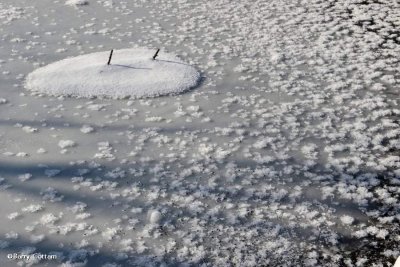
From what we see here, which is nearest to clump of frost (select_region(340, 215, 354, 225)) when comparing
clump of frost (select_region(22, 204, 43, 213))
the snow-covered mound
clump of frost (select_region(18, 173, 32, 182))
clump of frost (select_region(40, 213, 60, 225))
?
clump of frost (select_region(40, 213, 60, 225))

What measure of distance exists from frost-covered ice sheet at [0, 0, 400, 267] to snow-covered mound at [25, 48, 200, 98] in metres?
0.18

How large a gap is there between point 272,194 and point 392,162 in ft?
4.27

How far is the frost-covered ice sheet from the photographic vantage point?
3014mm

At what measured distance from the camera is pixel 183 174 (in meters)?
3.71

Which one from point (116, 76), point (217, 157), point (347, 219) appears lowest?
point (347, 219)

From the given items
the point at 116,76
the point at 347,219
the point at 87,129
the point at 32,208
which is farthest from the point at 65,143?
the point at 347,219

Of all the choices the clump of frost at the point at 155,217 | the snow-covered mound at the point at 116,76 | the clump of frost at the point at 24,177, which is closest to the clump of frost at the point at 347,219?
the clump of frost at the point at 155,217

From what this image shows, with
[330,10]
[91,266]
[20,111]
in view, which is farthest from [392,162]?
[330,10]

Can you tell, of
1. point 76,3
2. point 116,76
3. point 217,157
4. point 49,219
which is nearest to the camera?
point 49,219

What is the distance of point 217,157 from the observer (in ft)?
12.9

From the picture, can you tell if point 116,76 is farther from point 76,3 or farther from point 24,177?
point 76,3

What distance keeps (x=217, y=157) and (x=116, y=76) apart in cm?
210

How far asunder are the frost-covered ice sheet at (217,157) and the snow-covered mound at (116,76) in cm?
18

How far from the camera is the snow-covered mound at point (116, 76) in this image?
5.03m
